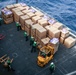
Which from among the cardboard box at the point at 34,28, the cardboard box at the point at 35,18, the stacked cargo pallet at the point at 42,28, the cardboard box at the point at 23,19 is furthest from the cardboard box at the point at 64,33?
the cardboard box at the point at 23,19

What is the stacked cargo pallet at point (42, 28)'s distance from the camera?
66.0 feet

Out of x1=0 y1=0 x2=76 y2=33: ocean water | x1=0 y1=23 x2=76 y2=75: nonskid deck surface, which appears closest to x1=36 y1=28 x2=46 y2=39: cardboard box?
x1=0 y1=23 x2=76 y2=75: nonskid deck surface

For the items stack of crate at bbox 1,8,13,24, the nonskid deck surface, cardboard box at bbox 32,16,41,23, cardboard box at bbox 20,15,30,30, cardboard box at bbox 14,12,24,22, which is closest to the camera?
the nonskid deck surface

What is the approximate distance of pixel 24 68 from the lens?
58.9ft

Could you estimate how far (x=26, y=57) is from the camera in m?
19.2

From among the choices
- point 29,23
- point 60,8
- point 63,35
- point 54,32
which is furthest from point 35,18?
point 60,8

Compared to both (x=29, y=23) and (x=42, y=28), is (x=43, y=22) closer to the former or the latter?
(x=42, y=28)

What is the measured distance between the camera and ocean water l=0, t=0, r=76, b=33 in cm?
3188

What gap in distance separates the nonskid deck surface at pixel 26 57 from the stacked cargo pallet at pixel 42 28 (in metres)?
1.15

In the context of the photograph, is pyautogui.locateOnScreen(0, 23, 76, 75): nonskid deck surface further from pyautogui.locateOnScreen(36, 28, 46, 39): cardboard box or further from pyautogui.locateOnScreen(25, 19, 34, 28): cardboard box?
pyautogui.locateOnScreen(36, 28, 46, 39): cardboard box

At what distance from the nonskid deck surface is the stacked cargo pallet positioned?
45.3 inches

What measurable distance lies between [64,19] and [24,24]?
1154cm

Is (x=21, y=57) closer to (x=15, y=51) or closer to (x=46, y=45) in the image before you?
(x=15, y=51)

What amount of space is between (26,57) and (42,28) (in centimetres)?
402
